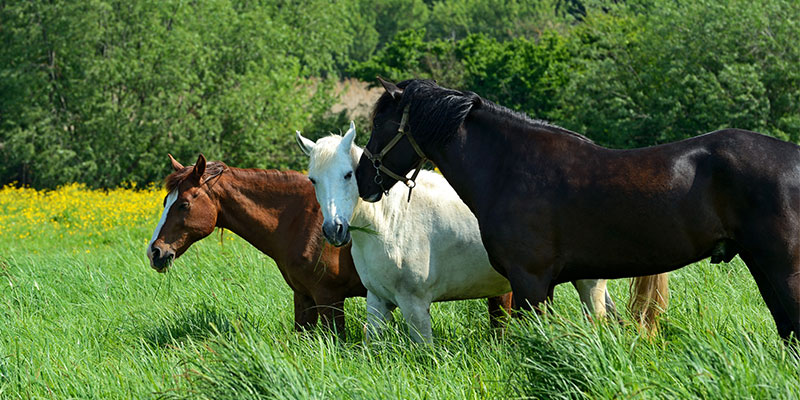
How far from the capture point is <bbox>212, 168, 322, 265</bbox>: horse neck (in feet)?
18.8

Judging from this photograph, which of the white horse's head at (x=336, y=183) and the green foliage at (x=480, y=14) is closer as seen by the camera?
the white horse's head at (x=336, y=183)

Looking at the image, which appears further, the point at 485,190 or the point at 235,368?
the point at 485,190

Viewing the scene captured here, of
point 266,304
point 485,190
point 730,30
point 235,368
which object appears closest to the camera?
point 235,368

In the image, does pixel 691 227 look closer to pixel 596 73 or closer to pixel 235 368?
pixel 235 368

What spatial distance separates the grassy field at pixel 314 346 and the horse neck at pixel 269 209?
2.10 ft

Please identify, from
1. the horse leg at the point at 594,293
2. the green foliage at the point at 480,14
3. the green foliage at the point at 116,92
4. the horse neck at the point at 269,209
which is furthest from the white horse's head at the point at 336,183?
the green foliage at the point at 480,14

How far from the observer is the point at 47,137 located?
2320 cm

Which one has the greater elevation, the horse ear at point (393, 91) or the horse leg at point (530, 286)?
the horse ear at point (393, 91)

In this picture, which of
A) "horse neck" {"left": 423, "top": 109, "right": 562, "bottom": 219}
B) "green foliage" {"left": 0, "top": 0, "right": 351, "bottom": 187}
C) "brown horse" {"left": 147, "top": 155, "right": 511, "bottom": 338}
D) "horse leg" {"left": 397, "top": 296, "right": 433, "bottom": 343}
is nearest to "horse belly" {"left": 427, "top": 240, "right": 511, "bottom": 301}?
"horse leg" {"left": 397, "top": 296, "right": 433, "bottom": 343}

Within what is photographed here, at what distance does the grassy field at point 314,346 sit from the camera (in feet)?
11.5

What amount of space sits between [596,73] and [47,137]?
17220 millimetres

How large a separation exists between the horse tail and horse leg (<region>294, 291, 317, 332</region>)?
2283 mm

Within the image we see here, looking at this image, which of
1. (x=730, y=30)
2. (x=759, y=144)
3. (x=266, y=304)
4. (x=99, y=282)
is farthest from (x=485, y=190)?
(x=730, y=30)

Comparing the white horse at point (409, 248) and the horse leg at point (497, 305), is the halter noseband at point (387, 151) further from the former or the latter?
the horse leg at point (497, 305)
